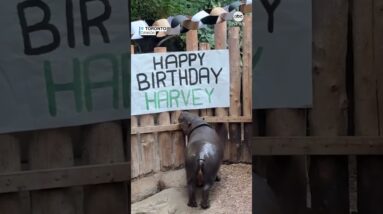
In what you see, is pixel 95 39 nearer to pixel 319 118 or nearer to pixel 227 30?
pixel 319 118

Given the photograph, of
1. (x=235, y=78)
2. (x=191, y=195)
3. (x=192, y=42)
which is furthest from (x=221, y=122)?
(x=191, y=195)

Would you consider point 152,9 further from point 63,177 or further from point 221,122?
point 63,177

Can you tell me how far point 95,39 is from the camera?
283 cm

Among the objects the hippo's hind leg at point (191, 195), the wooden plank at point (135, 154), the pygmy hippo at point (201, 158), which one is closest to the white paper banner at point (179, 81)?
the wooden plank at point (135, 154)

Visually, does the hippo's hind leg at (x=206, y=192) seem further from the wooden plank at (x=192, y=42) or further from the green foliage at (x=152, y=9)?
the green foliage at (x=152, y=9)

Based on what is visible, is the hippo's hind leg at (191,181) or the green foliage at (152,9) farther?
the green foliage at (152,9)

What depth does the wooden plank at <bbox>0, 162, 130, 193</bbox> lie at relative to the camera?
2738 millimetres

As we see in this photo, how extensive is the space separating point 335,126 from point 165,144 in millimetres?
6077

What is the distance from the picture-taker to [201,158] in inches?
317

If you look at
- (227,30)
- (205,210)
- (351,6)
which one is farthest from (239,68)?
(351,6)

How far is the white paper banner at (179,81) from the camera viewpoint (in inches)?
347

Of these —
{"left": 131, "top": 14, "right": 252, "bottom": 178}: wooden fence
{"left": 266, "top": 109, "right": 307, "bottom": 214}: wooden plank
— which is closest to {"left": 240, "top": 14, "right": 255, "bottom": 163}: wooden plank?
{"left": 131, "top": 14, "right": 252, "bottom": 178}: wooden fence

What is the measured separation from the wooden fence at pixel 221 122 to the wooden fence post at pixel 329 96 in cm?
572

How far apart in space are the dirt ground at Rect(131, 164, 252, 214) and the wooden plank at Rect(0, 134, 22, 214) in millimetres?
5245
